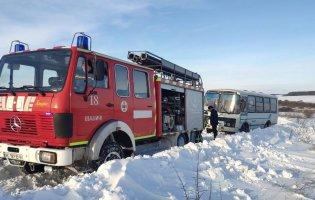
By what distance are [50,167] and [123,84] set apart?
267cm

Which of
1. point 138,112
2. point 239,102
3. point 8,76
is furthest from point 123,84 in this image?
point 239,102

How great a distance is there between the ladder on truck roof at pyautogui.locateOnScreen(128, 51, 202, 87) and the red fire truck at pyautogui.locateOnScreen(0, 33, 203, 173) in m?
1.39

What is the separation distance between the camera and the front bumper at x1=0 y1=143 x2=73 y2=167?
7480mm

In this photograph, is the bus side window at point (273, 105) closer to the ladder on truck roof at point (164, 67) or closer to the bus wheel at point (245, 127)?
the bus wheel at point (245, 127)

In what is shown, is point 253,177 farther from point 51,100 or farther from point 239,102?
point 239,102

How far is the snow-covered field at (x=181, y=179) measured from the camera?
6.01 m

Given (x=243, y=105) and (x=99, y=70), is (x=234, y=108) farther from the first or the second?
(x=99, y=70)

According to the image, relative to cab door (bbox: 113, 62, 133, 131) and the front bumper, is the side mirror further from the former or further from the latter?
the front bumper

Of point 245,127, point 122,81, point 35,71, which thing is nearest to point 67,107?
point 35,71

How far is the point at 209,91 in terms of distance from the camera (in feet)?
78.2

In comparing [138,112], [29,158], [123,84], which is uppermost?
[123,84]

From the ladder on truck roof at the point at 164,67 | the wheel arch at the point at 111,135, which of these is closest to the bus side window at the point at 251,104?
the ladder on truck roof at the point at 164,67

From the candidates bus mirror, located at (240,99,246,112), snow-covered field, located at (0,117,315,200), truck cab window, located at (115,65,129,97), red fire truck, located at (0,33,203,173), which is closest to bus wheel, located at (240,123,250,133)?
bus mirror, located at (240,99,246,112)

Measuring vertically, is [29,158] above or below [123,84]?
below
